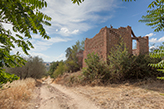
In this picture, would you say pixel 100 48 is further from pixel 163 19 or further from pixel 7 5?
pixel 7 5

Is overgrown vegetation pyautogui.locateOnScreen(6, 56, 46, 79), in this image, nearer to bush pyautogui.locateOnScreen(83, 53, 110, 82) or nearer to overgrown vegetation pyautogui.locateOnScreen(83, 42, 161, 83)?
bush pyautogui.locateOnScreen(83, 53, 110, 82)

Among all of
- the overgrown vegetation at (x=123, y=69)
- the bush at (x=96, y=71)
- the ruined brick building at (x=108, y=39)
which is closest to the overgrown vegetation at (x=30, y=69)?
the bush at (x=96, y=71)

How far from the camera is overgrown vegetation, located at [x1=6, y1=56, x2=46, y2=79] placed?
1006 cm

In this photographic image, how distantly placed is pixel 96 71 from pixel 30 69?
7.59m

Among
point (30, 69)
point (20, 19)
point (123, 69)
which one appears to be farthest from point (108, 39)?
point (30, 69)

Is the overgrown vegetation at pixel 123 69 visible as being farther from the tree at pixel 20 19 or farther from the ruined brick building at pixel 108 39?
the tree at pixel 20 19

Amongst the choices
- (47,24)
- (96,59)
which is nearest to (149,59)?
(96,59)

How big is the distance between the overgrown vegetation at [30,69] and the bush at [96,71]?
666 cm

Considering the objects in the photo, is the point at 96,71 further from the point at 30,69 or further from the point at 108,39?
the point at 30,69

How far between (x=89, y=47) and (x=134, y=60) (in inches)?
221

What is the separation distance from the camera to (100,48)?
31.3 feet

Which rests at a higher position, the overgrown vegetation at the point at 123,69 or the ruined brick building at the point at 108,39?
the ruined brick building at the point at 108,39

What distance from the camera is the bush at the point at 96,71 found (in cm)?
749

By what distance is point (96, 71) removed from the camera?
7.68 m
